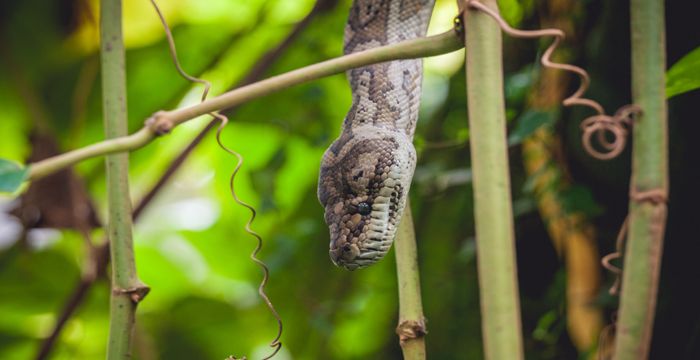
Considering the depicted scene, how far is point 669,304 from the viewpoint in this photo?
1.44 m

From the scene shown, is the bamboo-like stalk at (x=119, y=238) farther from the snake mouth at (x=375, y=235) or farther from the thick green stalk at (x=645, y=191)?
the thick green stalk at (x=645, y=191)

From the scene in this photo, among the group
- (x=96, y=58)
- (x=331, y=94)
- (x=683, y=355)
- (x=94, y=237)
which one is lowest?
(x=683, y=355)

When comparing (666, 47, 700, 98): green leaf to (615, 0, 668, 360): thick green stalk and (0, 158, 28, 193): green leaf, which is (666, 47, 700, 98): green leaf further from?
(0, 158, 28, 193): green leaf

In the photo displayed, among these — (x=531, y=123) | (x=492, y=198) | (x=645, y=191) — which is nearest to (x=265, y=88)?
(x=492, y=198)

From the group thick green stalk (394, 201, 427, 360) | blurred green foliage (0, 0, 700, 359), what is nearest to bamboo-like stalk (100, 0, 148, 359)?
thick green stalk (394, 201, 427, 360)

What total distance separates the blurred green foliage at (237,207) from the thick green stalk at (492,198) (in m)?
1.04

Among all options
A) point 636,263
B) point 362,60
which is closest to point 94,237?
point 362,60

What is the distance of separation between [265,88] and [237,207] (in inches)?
67.5

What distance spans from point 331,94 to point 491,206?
1.54m

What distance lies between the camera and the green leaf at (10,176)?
819mm

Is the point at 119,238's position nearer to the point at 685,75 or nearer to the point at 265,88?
the point at 265,88

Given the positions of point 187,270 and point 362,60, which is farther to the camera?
point 187,270

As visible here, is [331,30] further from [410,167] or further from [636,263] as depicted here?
[636,263]

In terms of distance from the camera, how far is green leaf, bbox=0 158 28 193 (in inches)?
32.3
